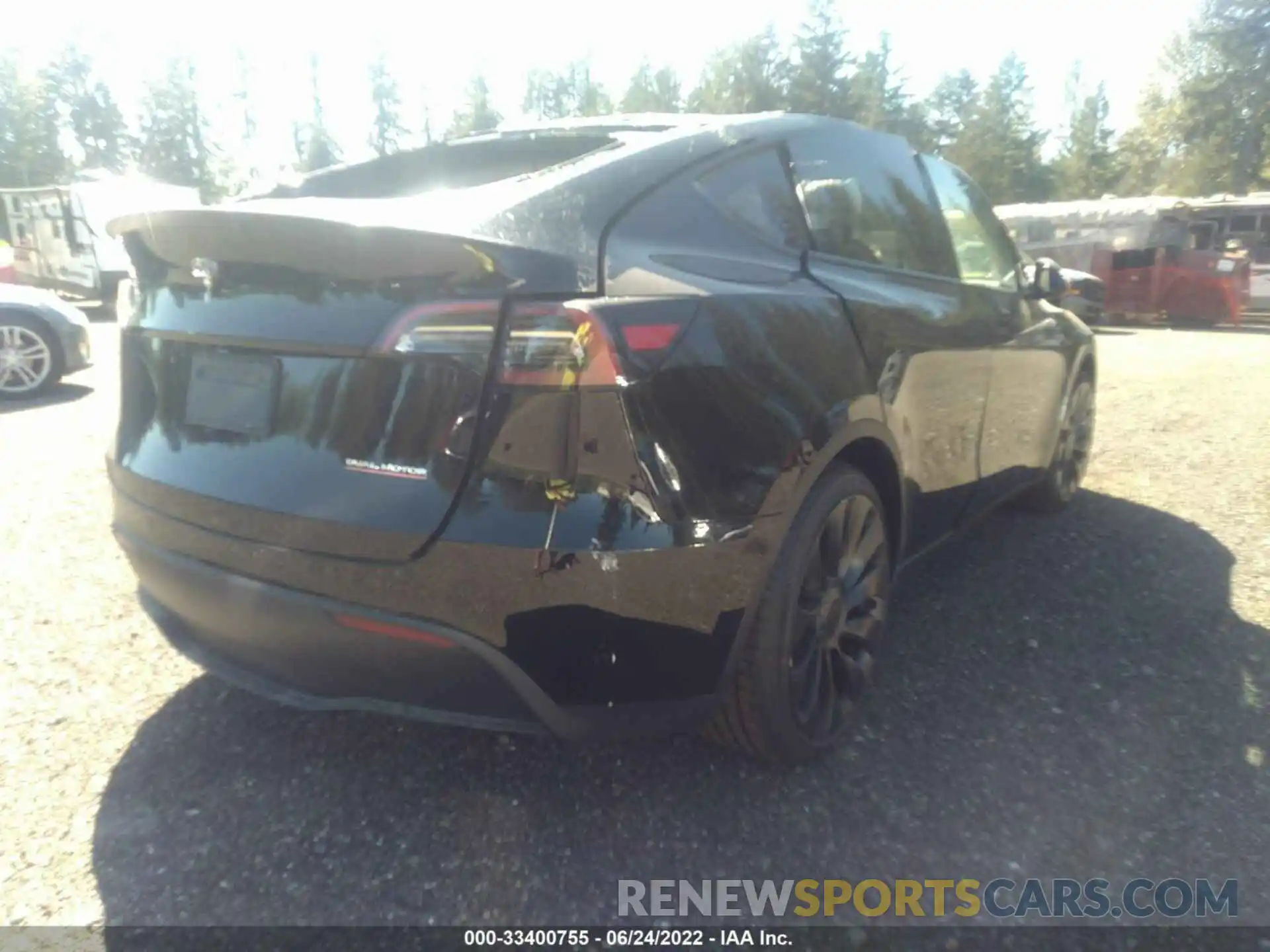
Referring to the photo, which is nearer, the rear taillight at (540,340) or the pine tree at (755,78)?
the rear taillight at (540,340)

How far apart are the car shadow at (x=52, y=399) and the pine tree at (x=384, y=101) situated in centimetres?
7810

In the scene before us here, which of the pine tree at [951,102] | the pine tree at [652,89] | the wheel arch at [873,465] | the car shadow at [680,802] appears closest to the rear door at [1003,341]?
the wheel arch at [873,465]

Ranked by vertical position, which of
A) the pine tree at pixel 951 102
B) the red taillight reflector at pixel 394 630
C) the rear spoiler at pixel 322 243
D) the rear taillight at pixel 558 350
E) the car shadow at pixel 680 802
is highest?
the pine tree at pixel 951 102

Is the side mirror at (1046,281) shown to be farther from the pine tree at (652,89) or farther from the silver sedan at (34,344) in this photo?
the pine tree at (652,89)

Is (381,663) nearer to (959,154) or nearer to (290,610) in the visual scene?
(290,610)

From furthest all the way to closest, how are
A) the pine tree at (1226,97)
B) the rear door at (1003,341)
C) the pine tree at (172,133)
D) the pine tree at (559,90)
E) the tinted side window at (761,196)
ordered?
the pine tree at (559,90)
the pine tree at (172,133)
the pine tree at (1226,97)
the rear door at (1003,341)
the tinted side window at (761,196)

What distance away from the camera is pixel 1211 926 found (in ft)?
6.76

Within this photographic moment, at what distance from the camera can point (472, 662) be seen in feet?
6.38

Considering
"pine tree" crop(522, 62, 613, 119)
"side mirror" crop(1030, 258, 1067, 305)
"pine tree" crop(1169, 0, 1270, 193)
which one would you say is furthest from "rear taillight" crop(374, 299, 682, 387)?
"pine tree" crop(522, 62, 613, 119)

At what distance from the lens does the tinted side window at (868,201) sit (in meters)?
2.78

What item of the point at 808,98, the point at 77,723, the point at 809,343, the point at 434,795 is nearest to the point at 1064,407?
the point at 809,343

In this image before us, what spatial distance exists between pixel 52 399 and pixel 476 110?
76.0 m

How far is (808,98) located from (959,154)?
375 inches

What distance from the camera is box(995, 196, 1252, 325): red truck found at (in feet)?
58.3
